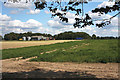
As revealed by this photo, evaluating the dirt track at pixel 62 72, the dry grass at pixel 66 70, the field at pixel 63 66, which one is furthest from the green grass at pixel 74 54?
the dirt track at pixel 62 72

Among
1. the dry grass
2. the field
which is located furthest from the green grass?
the dry grass

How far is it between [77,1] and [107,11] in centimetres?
103

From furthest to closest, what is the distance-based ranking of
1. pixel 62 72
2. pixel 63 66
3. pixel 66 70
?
pixel 63 66 < pixel 66 70 < pixel 62 72

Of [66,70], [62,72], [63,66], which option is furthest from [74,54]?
[62,72]

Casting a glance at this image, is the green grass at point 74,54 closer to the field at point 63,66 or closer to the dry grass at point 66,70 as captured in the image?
the field at point 63,66

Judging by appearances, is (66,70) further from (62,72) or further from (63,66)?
(63,66)

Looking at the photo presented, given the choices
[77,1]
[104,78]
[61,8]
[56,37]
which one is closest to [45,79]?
[104,78]

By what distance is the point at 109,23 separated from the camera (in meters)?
4.63

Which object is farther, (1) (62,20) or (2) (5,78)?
(2) (5,78)

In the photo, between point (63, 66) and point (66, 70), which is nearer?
point (66, 70)

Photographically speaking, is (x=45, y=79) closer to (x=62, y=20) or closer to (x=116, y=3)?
(x=62, y=20)

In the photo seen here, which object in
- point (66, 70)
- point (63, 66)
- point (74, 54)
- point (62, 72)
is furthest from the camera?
point (74, 54)

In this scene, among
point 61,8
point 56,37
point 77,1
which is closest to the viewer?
point 77,1

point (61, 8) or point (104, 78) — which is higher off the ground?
point (61, 8)
